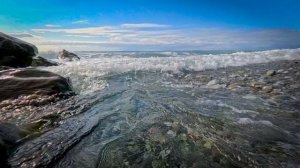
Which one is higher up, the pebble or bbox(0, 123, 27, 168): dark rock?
Answer: bbox(0, 123, 27, 168): dark rock

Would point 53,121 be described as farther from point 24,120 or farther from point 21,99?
point 21,99

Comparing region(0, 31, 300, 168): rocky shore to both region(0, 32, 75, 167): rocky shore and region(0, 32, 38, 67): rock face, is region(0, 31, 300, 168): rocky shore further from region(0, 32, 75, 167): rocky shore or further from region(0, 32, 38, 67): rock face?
region(0, 32, 38, 67): rock face

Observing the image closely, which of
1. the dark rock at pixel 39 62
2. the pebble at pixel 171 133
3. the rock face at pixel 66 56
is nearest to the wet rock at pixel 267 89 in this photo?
the pebble at pixel 171 133

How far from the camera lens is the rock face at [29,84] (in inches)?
314

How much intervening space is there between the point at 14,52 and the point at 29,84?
8760mm

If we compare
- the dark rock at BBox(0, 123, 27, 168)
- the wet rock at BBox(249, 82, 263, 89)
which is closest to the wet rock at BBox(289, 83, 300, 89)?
the wet rock at BBox(249, 82, 263, 89)

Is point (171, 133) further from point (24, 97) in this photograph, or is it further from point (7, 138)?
point (24, 97)

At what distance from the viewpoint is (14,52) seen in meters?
15.7

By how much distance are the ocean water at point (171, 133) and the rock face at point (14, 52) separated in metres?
8.62

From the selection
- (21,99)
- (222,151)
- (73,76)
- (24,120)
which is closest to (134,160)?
(222,151)

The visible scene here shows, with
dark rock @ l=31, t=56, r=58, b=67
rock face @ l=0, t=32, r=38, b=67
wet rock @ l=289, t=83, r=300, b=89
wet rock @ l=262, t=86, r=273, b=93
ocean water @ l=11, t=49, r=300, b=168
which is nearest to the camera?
ocean water @ l=11, t=49, r=300, b=168

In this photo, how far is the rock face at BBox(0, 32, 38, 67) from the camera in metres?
14.9

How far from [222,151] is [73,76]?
1051 centimetres

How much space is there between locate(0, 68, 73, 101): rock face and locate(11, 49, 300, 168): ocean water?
977 millimetres
